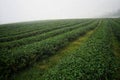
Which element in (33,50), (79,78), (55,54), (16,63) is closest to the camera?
Answer: (79,78)

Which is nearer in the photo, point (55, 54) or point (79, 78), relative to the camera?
point (79, 78)

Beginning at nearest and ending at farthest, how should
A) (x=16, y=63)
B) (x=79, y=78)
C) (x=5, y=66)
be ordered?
(x=79, y=78), (x=5, y=66), (x=16, y=63)

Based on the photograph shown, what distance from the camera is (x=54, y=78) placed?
6.93 m

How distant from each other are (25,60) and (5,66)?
6.55 feet

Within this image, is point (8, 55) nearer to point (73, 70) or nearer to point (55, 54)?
point (55, 54)

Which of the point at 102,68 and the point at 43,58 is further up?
the point at 102,68

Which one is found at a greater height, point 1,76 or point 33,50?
point 33,50

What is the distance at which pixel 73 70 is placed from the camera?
7504 mm

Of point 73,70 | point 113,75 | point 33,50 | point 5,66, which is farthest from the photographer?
point 33,50

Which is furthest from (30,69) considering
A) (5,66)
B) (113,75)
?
(113,75)

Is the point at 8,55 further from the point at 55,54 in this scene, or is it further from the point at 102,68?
the point at 102,68

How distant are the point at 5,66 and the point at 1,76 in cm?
101

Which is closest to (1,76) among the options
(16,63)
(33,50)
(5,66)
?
(5,66)

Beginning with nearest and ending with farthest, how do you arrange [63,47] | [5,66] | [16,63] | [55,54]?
1. [5,66]
2. [16,63]
3. [55,54]
4. [63,47]
